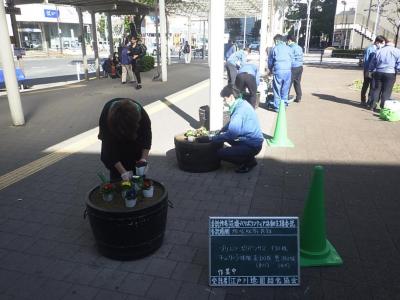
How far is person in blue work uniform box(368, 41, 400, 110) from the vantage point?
28.1ft

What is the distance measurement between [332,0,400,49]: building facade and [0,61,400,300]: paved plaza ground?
37.5 m

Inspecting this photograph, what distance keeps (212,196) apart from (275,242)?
174 cm

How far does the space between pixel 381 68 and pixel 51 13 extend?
1519 inches

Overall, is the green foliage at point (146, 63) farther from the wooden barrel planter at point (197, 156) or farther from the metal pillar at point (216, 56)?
the wooden barrel planter at point (197, 156)

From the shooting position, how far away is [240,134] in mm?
5109

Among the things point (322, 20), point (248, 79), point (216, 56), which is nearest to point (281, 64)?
point (248, 79)

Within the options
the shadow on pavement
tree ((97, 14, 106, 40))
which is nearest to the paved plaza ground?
the shadow on pavement

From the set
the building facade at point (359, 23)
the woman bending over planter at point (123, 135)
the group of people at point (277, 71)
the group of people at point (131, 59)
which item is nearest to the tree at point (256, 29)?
the building facade at point (359, 23)

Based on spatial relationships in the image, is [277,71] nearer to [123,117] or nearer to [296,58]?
[296,58]

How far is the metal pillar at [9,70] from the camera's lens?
728 cm

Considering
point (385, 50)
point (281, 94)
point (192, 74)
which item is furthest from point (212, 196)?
point (192, 74)

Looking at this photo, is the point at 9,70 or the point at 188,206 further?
the point at 9,70

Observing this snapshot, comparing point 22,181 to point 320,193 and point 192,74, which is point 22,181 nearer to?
point 320,193

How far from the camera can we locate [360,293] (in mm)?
2787
